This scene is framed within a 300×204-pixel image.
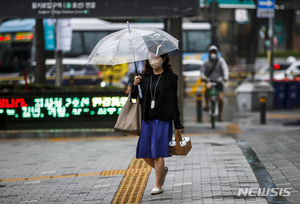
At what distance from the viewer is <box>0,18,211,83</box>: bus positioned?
25.6 m

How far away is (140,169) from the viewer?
24.8 feet

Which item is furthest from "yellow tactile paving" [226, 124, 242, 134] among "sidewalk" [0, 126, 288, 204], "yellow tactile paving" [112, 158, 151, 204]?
"yellow tactile paving" [112, 158, 151, 204]

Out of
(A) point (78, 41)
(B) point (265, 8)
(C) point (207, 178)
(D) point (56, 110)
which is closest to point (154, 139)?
(C) point (207, 178)

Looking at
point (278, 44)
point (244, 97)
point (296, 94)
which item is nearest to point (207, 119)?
point (244, 97)

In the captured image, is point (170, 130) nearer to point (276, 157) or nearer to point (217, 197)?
point (217, 197)

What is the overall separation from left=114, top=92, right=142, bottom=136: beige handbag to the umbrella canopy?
0.55 meters

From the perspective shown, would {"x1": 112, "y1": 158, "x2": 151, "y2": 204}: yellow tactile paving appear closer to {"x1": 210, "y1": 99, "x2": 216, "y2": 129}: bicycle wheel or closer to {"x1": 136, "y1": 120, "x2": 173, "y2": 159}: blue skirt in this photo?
{"x1": 136, "y1": 120, "x2": 173, "y2": 159}: blue skirt

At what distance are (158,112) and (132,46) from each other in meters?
0.80

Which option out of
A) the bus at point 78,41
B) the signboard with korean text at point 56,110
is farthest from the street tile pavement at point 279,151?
the bus at point 78,41

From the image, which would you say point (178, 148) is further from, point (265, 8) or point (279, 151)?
point (265, 8)

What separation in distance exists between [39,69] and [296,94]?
8.56 metres

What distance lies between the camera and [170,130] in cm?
600

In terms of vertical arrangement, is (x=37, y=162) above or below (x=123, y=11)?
below

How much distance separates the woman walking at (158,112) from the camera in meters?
5.88
